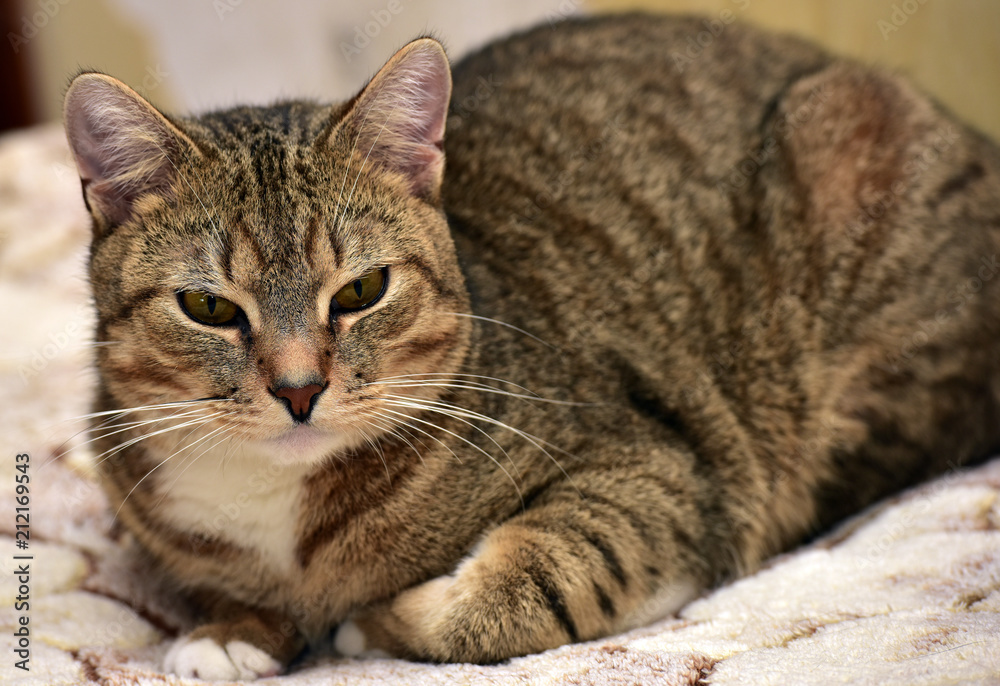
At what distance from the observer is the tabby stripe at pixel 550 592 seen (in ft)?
5.49

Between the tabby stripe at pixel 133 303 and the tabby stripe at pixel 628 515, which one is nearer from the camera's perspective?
the tabby stripe at pixel 133 303

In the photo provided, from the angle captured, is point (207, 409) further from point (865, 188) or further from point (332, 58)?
point (332, 58)

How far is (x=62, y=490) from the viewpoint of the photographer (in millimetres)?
2332

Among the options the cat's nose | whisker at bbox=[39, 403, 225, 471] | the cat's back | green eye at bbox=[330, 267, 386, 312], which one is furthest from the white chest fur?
the cat's back

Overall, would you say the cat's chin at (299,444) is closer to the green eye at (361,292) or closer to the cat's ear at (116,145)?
the green eye at (361,292)

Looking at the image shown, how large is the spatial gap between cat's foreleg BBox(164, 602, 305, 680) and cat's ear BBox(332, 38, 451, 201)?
91cm

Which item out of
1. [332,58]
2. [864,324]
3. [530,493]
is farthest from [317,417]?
[332,58]

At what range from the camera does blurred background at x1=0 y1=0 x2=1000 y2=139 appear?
333 cm

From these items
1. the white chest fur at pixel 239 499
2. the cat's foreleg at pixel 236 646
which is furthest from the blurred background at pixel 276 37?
the cat's foreleg at pixel 236 646

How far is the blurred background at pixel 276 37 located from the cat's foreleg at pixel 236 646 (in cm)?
242

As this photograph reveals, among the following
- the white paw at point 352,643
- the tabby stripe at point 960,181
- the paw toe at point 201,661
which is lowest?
the white paw at point 352,643

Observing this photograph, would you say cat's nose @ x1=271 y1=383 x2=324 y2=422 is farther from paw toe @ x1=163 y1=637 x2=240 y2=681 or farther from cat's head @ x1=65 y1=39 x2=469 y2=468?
paw toe @ x1=163 y1=637 x2=240 y2=681

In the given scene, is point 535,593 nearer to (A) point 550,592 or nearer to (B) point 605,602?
(A) point 550,592

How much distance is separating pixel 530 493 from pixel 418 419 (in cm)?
33
